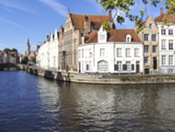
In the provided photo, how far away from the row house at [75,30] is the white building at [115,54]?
29.3 ft

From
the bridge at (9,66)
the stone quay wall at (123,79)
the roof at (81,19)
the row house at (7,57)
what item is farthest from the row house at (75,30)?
the row house at (7,57)

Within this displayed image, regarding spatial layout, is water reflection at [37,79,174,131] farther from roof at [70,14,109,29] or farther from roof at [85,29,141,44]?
roof at [70,14,109,29]

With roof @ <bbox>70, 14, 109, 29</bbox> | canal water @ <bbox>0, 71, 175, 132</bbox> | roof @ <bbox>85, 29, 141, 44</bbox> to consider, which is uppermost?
roof @ <bbox>70, 14, 109, 29</bbox>

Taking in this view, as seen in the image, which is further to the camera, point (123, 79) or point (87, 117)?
point (123, 79)

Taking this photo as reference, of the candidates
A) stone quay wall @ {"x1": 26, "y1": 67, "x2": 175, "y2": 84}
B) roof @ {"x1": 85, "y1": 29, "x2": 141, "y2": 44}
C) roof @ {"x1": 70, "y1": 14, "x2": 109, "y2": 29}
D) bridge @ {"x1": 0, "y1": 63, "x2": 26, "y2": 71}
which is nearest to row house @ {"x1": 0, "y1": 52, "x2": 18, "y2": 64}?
bridge @ {"x1": 0, "y1": 63, "x2": 26, "y2": 71}

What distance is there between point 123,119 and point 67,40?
45.7 m

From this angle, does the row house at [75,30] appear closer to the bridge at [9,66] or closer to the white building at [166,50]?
the white building at [166,50]

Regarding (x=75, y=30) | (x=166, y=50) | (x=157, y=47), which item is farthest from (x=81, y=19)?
(x=166, y=50)

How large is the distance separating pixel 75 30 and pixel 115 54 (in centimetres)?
1684

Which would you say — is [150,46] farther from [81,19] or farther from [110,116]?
[110,116]

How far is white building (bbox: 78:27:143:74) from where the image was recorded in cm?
3962

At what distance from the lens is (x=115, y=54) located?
39688 millimetres

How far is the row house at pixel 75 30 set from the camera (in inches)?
1973

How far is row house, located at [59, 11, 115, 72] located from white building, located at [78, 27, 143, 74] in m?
8.93
